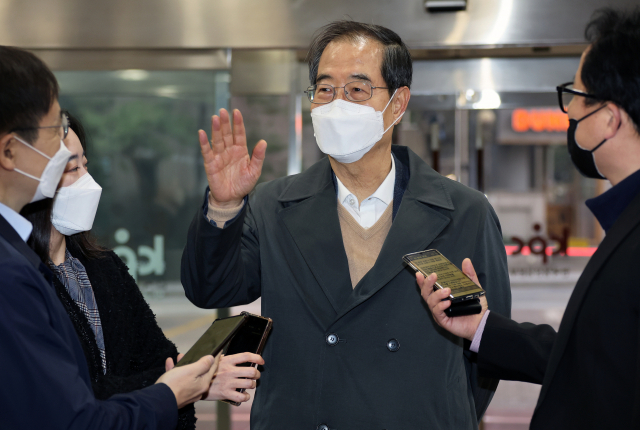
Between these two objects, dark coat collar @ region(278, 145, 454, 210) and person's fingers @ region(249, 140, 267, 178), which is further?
dark coat collar @ region(278, 145, 454, 210)

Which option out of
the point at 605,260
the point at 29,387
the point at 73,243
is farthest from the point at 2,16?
the point at 605,260

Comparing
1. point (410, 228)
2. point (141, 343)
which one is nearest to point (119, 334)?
point (141, 343)

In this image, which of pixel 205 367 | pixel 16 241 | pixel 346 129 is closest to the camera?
pixel 16 241

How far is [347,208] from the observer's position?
7.39 ft

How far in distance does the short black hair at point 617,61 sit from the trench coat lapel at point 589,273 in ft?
0.78

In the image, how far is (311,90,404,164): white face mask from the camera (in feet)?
7.20

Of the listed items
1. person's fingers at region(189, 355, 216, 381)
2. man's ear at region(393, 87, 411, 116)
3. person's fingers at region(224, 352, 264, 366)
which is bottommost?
person's fingers at region(224, 352, 264, 366)

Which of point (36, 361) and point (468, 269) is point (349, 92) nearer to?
point (468, 269)

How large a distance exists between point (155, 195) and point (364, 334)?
2.40 m

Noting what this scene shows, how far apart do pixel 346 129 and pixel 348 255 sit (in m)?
0.47

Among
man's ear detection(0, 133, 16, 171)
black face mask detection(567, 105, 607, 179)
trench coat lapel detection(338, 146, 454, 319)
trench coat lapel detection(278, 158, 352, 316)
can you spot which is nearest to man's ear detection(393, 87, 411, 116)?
trench coat lapel detection(338, 146, 454, 319)

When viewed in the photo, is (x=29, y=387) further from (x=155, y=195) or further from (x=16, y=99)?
(x=155, y=195)

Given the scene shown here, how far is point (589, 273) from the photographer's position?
151 centimetres

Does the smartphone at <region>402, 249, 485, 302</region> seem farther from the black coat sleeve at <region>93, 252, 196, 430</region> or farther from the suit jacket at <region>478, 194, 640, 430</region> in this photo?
the black coat sleeve at <region>93, 252, 196, 430</region>
